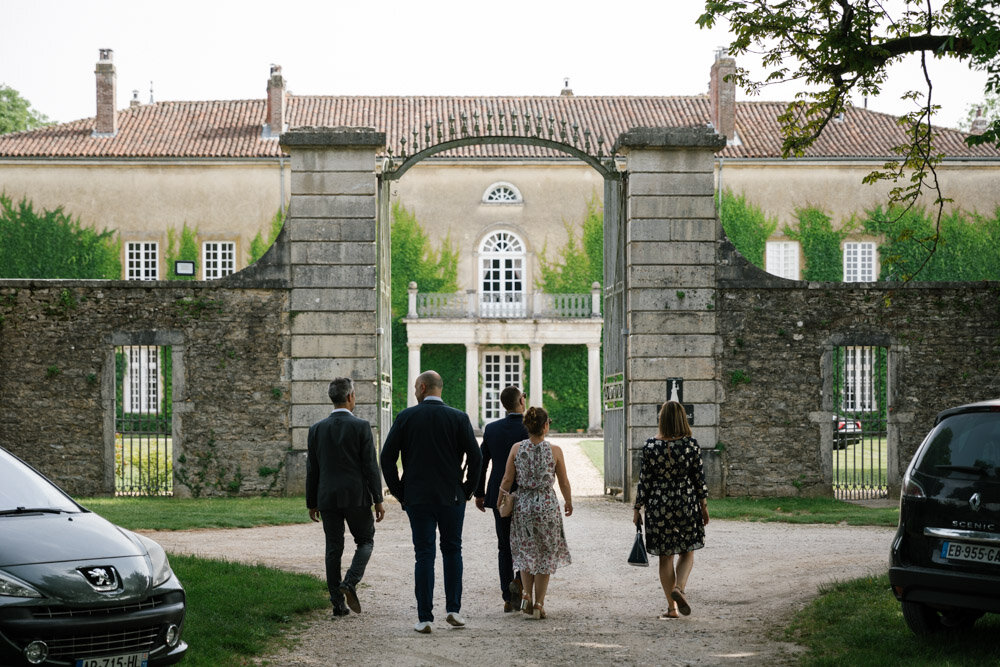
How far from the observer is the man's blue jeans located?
7.77 metres

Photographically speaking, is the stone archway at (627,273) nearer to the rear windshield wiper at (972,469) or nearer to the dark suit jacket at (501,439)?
the dark suit jacket at (501,439)

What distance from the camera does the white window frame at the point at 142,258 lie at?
37.2 metres

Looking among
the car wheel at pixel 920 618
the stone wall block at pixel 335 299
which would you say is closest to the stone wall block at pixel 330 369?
the stone wall block at pixel 335 299

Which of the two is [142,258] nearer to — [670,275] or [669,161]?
[669,161]

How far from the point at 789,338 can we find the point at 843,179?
76.6 ft

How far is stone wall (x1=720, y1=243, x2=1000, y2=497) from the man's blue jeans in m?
8.48

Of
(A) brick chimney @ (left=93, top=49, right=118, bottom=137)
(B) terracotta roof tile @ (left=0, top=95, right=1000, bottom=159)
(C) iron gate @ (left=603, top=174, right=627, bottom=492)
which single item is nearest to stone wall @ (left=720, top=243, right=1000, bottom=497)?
(C) iron gate @ (left=603, top=174, right=627, bottom=492)

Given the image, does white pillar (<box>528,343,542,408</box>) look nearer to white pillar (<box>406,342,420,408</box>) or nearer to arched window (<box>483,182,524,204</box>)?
white pillar (<box>406,342,420,408</box>)

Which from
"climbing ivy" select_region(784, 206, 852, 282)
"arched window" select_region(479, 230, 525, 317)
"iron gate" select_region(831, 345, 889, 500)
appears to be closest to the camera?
"iron gate" select_region(831, 345, 889, 500)

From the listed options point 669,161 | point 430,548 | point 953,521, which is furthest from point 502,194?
point 953,521

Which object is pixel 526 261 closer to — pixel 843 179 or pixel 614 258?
pixel 843 179

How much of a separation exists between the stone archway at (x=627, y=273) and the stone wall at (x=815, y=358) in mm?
357

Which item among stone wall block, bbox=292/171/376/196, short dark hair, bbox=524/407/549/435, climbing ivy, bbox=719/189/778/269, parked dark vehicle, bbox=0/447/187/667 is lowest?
parked dark vehicle, bbox=0/447/187/667

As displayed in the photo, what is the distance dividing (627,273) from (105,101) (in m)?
26.8
